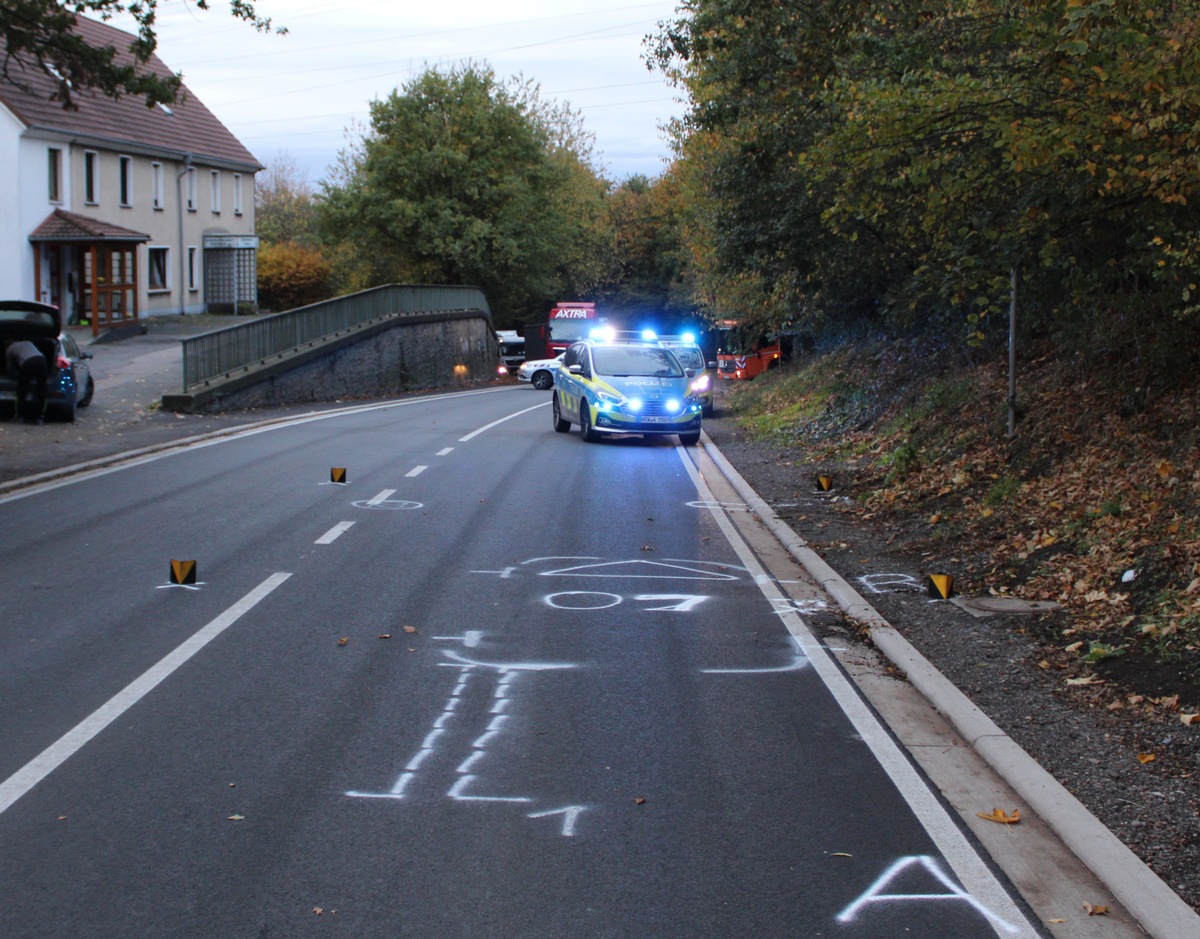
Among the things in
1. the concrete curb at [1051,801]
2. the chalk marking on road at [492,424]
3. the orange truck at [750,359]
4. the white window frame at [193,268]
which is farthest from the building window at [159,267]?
the concrete curb at [1051,801]

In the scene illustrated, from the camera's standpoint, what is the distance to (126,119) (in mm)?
47125

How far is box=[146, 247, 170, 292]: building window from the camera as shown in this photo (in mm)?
47969

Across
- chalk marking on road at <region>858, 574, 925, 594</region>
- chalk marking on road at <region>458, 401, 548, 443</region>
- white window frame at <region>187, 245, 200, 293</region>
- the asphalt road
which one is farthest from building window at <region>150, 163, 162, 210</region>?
chalk marking on road at <region>858, 574, 925, 594</region>

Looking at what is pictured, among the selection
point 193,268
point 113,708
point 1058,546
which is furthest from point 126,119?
point 113,708

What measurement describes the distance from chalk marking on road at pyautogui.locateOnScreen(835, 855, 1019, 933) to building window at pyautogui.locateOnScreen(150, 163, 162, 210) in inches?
1884

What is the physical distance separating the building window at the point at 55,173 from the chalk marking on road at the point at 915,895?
42755mm

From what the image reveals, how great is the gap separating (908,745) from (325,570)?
5510mm

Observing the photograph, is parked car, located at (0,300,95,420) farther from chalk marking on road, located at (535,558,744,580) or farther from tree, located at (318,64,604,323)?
tree, located at (318,64,604,323)

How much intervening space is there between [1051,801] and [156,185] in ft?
158

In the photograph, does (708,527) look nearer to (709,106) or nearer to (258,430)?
(709,106)

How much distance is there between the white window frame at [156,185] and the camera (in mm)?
47812

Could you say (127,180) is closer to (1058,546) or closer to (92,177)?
(92,177)

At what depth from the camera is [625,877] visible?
4.55 meters

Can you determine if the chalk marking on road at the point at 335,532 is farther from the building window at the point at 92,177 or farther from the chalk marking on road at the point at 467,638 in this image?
the building window at the point at 92,177
